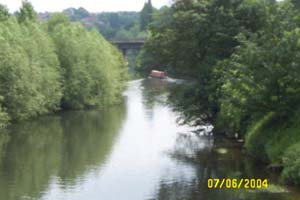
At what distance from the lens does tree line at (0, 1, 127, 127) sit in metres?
57.9

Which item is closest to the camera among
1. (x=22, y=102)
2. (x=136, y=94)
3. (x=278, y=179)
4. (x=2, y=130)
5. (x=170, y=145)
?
(x=278, y=179)

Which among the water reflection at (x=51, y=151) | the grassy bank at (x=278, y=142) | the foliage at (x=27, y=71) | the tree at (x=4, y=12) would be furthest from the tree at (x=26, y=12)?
the grassy bank at (x=278, y=142)

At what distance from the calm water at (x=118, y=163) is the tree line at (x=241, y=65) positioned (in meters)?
1.59

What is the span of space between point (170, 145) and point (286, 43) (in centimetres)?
1359

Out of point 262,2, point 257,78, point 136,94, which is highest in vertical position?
point 262,2

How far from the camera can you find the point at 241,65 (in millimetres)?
37719

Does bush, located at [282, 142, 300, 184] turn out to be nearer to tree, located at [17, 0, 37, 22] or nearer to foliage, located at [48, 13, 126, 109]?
foliage, located at [48, 13, 126, 109]

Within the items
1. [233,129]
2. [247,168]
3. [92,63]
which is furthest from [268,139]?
[92,63]

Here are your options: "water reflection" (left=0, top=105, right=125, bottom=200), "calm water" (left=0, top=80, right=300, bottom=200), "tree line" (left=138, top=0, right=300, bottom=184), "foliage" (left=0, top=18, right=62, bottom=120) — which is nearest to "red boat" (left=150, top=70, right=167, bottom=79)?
"foliage" (left=0, top=18, right=62, bottom=120)

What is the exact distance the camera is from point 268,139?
36812mm

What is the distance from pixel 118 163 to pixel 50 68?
29434mm

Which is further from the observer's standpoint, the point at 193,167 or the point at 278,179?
the point at 193,167

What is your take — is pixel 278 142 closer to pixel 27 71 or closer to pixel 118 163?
pixel 118 163

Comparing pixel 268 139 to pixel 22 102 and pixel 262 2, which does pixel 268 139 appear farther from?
pixel 22 102
